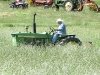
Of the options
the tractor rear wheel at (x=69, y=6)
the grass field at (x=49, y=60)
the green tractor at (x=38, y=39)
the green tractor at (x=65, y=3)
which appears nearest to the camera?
the grass field at (x=49, y=60)

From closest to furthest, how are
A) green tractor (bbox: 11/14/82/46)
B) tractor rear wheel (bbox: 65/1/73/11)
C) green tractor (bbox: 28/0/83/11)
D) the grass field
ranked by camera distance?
the grass field < green tractor (bbox: 11/14/82/46) < tractor rear wheel (bbox: 65/1/73/11) < green tractor (bbox: 28/0/83/11)

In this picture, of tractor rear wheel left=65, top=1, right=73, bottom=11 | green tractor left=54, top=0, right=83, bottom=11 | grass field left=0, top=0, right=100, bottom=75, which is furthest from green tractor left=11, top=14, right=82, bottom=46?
tractor rear wheel left=65, top=1, right=73, bottom=11

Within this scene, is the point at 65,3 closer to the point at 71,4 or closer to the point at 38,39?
the point at 71,4

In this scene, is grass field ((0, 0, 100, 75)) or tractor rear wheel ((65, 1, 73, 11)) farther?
tractor rear wheel ((65, 1, 73, 11))

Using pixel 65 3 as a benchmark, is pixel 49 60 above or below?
above

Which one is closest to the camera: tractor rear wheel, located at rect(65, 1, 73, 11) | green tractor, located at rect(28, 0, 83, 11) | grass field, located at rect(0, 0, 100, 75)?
grass field, located at rect(0, 0, 100, 75)

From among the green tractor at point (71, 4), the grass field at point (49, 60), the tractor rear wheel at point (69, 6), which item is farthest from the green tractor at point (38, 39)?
the tractor rear wheel at point (69, 6)

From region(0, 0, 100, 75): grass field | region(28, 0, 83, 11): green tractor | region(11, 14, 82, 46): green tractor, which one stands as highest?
region(0, 0, 100, 75): grass field

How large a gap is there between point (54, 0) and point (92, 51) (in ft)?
104

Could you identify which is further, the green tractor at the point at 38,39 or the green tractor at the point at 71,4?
the green tractor at the point at 71,4

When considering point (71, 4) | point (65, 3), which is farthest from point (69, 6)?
point (65, 3)

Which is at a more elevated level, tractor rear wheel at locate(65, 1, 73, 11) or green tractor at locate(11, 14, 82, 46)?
green tractor at locate(11, 14, 82, 46)

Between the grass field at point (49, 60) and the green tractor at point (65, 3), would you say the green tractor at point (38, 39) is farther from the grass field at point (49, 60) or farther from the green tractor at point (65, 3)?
the green tractor at point (65, 3)

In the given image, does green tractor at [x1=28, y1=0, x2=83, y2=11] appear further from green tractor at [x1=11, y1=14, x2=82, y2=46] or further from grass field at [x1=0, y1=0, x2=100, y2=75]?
green tractor at [x1=11, y1=14, x2=82, y2=46]
